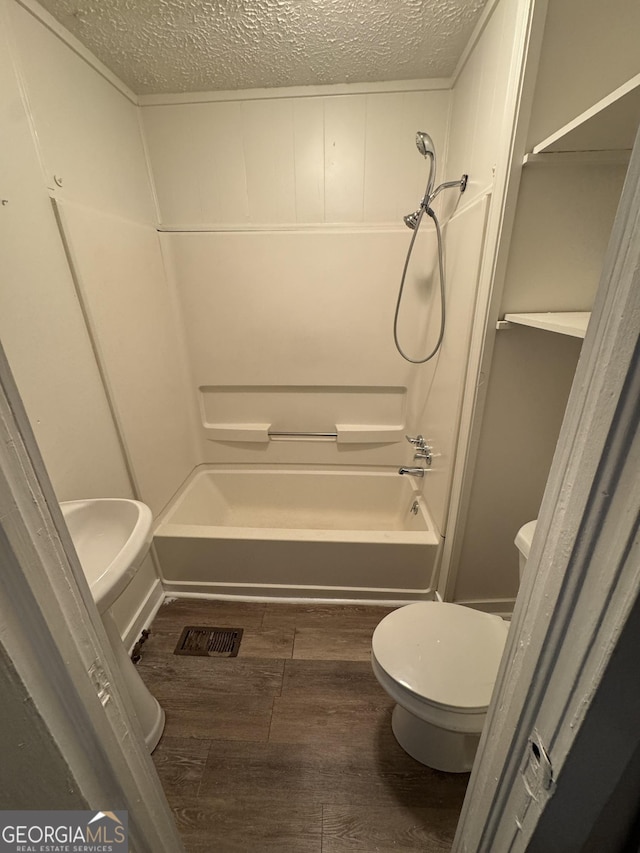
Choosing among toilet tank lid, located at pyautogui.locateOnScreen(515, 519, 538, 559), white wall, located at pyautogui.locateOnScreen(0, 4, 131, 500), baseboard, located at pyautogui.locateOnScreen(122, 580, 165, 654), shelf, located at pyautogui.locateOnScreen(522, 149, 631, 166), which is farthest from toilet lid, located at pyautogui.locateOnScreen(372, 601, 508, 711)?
shelf, located at pyautogui.locateOnScreen(522, 149, 631, 166)

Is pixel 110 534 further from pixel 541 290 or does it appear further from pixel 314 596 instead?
pixel 541 290

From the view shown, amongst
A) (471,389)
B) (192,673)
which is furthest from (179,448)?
(471,389)

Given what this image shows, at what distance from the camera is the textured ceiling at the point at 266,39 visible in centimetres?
107

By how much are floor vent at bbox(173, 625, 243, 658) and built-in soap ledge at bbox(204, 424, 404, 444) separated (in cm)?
105

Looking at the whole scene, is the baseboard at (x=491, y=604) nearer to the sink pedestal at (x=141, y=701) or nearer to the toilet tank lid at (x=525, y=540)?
the toilet tank lid at (x=525, y=540)

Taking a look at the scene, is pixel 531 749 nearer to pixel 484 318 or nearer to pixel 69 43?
pixel 484 318

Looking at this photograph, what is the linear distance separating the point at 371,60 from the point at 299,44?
1.00ft

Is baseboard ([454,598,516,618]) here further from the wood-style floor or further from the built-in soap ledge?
the built-in soap ledge

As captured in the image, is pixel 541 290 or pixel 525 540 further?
pixel 541 290

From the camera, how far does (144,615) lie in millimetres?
1531

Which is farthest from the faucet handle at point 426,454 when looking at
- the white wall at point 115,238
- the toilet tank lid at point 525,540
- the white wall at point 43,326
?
the white wall at point 43,326

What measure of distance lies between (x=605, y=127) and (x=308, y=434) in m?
1.72

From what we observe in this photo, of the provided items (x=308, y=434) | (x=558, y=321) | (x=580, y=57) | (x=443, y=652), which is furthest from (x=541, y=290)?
(x=308, y=434)

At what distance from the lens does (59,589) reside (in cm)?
40
